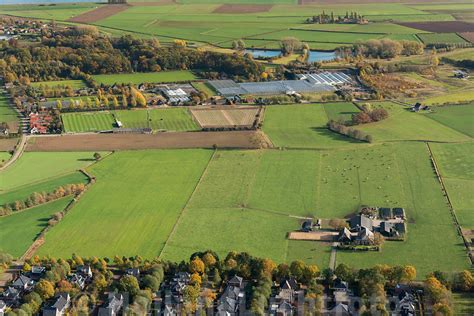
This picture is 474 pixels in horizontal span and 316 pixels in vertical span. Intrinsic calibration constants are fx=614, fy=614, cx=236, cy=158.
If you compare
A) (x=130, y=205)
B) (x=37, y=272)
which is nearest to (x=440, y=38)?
(x=130, y=205)

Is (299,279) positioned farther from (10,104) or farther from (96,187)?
(10,104)

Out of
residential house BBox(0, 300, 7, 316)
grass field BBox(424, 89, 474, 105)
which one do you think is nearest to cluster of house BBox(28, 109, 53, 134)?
residential house BBox(0, 300, 7, 316)

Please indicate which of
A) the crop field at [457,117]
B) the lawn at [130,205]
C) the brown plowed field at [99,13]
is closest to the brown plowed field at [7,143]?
the lawn at [130,205]

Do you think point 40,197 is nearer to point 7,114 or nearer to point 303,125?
point 7,114

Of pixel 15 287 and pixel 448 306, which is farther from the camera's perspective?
pixel 15 287

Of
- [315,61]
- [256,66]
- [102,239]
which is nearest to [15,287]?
[102,239]
